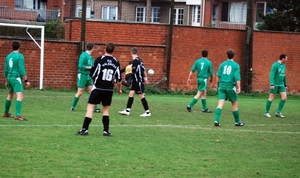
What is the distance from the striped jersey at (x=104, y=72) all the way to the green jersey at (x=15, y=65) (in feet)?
9.29

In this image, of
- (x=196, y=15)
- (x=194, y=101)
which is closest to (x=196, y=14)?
(x=196, y=15)

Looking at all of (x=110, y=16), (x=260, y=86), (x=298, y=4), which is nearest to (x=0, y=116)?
(x=260, y=86)

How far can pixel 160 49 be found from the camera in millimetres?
30750

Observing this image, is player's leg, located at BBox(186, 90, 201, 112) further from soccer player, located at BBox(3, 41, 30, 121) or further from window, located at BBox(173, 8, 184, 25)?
window, located at BBox(173, 8, 184, 25)

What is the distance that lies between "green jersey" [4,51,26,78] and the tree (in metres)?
28.5

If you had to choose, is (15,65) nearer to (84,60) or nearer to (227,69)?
(84,60)

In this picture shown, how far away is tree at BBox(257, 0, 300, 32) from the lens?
140ft

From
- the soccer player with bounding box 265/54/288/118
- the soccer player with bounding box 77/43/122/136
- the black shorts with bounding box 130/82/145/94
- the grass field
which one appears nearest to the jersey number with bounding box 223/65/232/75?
the grass field

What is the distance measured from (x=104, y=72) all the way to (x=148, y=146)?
1973 millimetres

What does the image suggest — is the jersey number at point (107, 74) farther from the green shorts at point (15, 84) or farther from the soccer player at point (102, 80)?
the green shorts at point (15, 84)

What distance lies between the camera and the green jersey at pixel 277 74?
21109 mm

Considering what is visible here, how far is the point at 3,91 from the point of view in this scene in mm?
25703

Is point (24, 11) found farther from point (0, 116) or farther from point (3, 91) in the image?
point (0, 116)

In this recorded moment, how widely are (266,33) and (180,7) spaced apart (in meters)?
28.2
